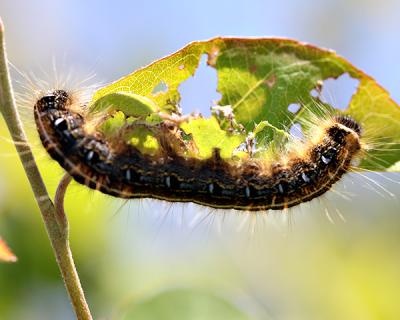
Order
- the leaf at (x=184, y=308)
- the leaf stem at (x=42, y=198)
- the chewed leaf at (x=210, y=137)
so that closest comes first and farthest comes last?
the leaf stem at (x=42, y=198) < the chewed leaf at (x=210, y=137) < the leaf at (x=184, y=308)

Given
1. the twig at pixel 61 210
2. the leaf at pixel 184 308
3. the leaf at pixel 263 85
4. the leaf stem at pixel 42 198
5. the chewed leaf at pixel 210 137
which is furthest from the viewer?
the leaf at pixel 184 308

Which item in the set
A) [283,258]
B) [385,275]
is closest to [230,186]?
[385,275]

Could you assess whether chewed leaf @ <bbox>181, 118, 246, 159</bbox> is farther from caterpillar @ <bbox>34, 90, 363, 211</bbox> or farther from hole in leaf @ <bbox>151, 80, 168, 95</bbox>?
hole in leaf @ <bbox>151, 80, 168, 95</bbox>

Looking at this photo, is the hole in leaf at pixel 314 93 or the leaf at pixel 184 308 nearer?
the hole in leaf at pixel 314 93

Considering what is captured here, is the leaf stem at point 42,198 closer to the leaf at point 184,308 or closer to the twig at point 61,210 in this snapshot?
the twig at point 61,210

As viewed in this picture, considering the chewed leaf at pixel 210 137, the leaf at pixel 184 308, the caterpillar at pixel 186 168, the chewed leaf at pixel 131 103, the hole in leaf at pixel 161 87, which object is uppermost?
the chewed leaf at pixel 131 103

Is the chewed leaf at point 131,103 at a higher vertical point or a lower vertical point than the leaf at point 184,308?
higher

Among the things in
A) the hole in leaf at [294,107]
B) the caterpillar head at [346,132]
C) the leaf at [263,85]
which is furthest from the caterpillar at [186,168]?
the hole in leaf at [294,107]

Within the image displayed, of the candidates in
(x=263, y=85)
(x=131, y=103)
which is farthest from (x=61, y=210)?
(x=263, y=85)
